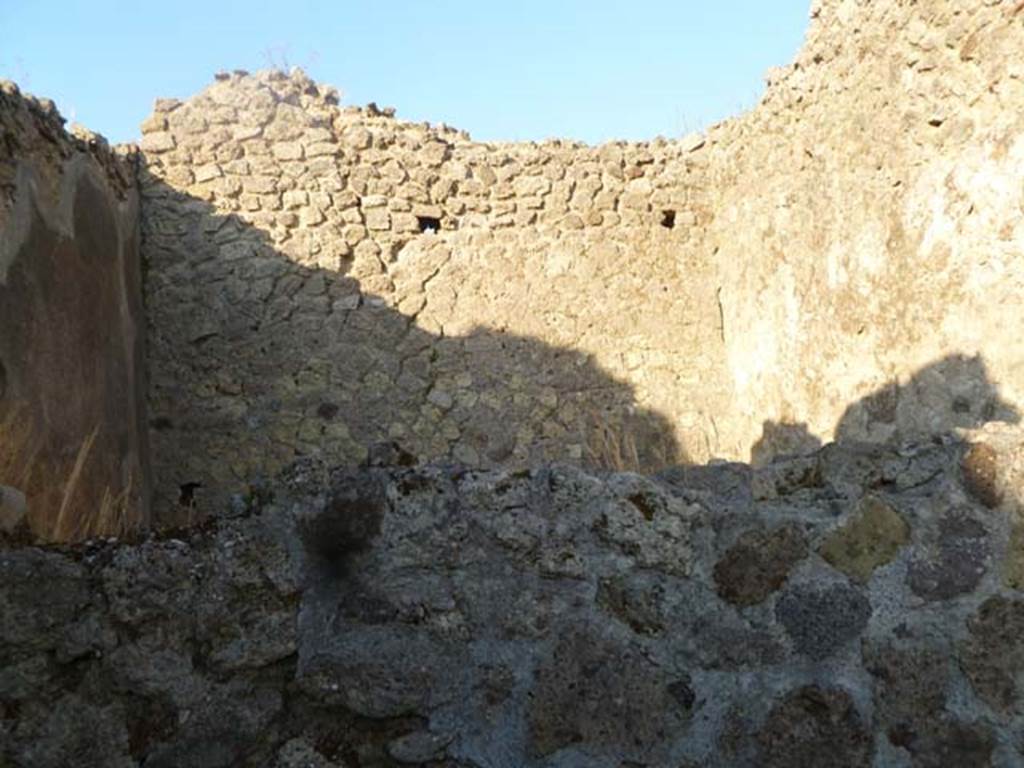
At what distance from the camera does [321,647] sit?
1824 mm

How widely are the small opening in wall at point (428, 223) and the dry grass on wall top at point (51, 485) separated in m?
2.73

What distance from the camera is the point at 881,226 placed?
5.04 m

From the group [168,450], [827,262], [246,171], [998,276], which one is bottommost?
[168,450]

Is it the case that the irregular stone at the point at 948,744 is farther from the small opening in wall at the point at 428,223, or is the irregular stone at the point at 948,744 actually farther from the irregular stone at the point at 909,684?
the small opening in wall at the point at 428,223

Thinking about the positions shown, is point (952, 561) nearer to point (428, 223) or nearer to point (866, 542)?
point (866, 542)

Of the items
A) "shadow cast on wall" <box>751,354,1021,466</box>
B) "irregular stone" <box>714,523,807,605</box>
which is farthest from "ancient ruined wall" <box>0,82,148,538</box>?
"shadow cast on wall" <box>751,354,1021,466</box>

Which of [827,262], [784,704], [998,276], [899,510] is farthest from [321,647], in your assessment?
[827,262]

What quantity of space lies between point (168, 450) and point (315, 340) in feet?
3.65

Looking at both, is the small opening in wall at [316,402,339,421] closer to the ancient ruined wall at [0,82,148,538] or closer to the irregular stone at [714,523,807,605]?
the ancient ruined wall at [0,82,148,538]

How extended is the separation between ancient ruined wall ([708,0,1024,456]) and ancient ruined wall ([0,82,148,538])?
3604 mm

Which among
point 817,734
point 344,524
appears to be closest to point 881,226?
point 817,734

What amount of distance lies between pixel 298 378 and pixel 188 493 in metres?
0.96

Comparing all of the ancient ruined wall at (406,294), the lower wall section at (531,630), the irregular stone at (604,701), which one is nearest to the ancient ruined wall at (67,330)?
the ancient ruined wall at (406,294)

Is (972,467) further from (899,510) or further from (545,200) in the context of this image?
(545,200)
